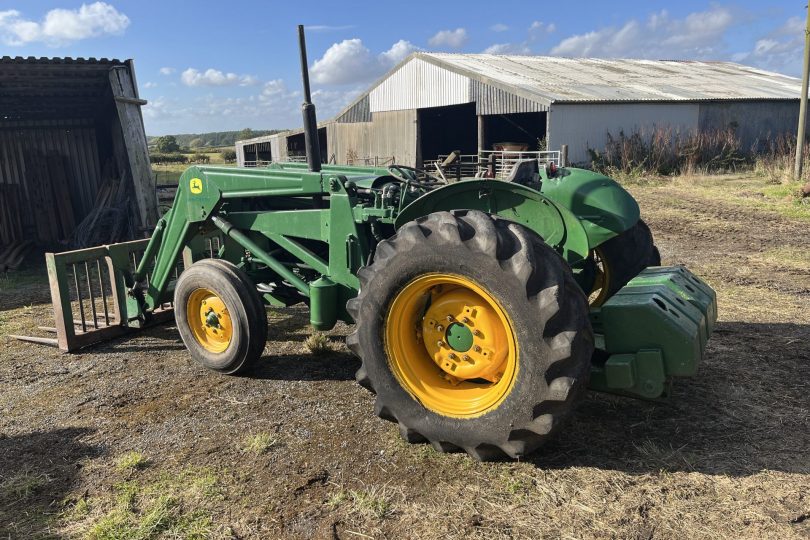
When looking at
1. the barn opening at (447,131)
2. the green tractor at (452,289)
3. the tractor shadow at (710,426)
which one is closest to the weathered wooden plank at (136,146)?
the green tractor at (452,289)

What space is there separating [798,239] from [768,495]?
7783 millimetres

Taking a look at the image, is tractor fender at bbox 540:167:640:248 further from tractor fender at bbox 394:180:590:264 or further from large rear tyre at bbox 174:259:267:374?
large rear tyre at bbox 174:259:267:374

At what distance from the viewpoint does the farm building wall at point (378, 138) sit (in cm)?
2423

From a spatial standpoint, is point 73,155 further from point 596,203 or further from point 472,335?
point 472,335

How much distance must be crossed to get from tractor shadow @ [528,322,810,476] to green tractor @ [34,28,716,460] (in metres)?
0.35

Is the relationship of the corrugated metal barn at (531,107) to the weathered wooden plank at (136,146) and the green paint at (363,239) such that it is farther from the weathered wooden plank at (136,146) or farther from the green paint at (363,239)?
the green paint at (363,239)

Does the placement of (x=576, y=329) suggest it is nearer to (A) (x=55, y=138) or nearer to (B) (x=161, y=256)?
(B) (x=161, y=256)

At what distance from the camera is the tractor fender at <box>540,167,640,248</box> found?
4.02m

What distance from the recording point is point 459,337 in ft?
10.6

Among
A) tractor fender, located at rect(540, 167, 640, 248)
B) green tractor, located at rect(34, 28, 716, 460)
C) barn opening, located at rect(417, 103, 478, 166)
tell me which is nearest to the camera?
green tractor, located at rect(34, 28, 716, 460)

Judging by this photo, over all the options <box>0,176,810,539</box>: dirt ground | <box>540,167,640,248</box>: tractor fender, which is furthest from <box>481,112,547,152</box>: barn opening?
<box>0,176,810,539</box>: dirt ground

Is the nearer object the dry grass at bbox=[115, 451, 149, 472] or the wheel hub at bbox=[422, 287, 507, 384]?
the wheel hub at bbox=[422, 287, 507, 384]

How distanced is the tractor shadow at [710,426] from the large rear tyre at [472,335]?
0.45 m

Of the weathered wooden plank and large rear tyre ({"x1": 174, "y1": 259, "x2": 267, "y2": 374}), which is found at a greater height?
the weathered wooden plank
